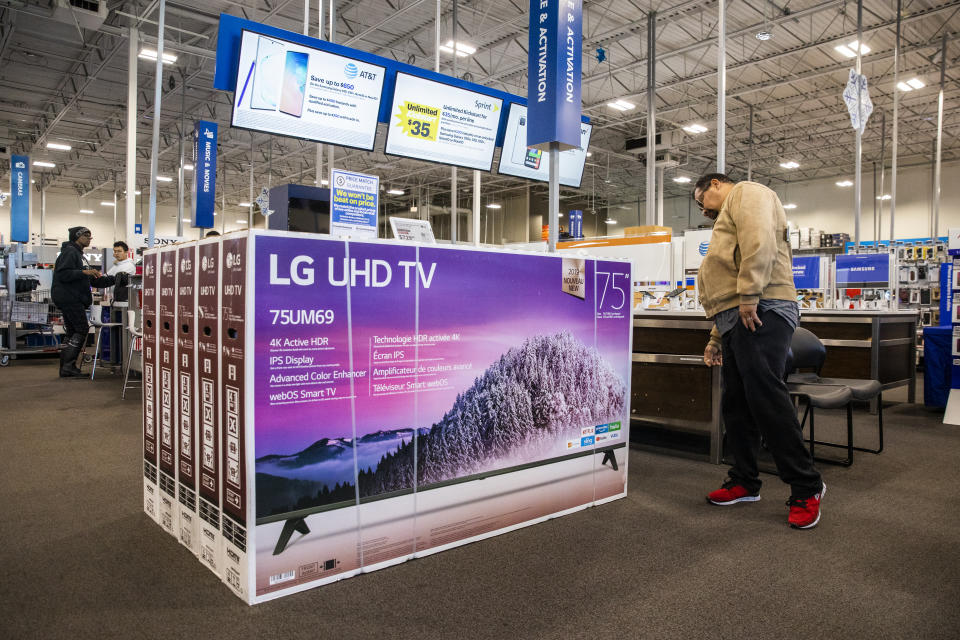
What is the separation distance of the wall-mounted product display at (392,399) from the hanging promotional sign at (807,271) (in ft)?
18.8

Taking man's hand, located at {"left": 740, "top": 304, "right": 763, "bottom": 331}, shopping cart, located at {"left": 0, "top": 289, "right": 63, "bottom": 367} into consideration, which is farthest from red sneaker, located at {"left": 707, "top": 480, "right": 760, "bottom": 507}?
shopping cart, located at {"left": 0, "top": 289, "right": 63, "bottom": 367}

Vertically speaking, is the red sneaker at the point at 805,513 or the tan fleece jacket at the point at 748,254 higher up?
the tan fleece jacket at the point at 748,254

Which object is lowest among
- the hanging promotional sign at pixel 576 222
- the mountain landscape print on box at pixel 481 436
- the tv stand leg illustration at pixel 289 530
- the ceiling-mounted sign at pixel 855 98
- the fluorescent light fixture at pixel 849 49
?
the tv stand leg illustration at pixel 289 530

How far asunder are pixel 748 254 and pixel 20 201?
643 inches

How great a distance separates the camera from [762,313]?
2.82 metres

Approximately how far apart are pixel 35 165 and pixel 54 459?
22.0m

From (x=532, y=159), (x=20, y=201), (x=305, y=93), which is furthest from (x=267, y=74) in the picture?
(x=20, y=201)

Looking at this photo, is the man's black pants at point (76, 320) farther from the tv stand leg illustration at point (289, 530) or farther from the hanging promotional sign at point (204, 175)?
the tv stand leg illustration at point (289, 530)

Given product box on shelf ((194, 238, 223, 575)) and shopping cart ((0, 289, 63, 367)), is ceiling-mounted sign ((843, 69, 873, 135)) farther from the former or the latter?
shopping cart ((0, 289, 63, 367))

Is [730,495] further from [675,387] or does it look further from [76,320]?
[76,320]

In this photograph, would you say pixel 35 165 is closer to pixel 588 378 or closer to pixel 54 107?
pixel 54 107

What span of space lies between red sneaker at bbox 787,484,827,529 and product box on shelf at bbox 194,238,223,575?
2.34 metres

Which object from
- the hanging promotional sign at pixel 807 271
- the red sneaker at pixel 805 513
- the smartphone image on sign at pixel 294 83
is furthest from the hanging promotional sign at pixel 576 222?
the red sneaker at pixel 805 513

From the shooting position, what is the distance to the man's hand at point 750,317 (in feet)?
8.95
